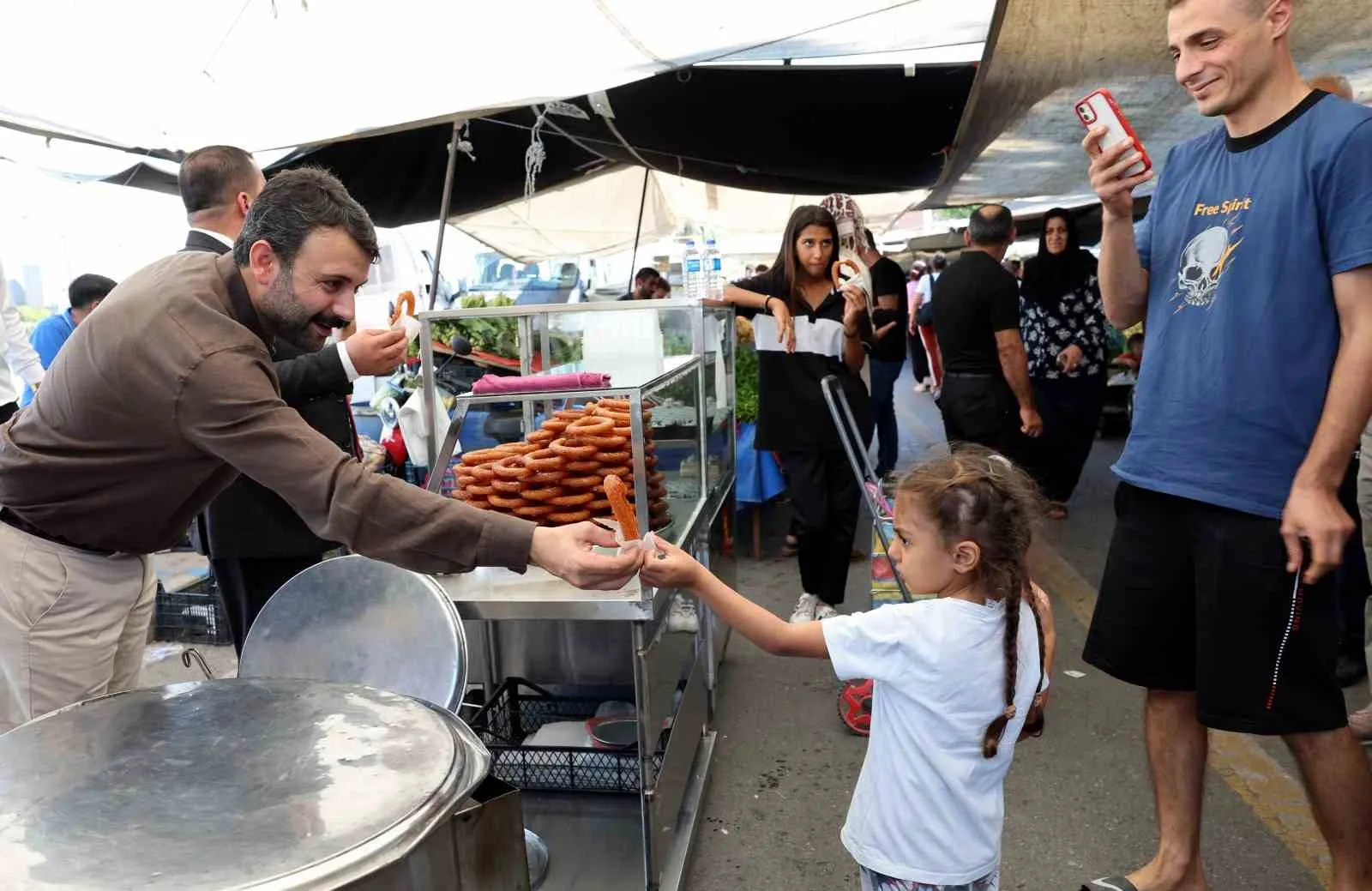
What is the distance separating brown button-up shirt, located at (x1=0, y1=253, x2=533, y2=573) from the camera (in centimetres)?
169

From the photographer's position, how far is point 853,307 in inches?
162

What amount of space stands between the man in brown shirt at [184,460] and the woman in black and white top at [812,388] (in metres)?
2.48

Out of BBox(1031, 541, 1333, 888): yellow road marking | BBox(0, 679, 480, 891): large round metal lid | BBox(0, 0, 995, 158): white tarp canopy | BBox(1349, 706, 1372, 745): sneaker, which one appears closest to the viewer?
BBox(0, 679, 480, 891): large round metal lid


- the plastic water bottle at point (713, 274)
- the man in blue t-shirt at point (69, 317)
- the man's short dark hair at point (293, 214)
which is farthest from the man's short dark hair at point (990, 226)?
the man in blue t-shirt at point (69, 317)

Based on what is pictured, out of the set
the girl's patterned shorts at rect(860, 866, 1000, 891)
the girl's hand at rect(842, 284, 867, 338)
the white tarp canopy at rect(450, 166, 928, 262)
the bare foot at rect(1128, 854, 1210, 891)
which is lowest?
the bare foot at rect(1128, 854, 1210, 891)

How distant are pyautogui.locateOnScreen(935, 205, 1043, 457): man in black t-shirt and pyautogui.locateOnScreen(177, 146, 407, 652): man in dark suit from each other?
10.7 feet

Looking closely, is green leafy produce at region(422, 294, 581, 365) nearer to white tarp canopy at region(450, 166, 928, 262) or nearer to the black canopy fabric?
the black canopy fabric

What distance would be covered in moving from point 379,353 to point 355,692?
4.64ft

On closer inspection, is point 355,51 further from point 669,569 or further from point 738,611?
point 738,611

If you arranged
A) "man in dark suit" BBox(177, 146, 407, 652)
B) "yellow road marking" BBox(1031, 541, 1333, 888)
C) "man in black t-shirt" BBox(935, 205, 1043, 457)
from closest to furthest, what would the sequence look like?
"yellow road marking" BBox(1031, 541, 1333, 888) < "man in dark suit" BBox(177, 146, 407, 652) < "man in black t-shirt" BBox(935, 205, 1043, 457)

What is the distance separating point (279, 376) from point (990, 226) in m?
3.70

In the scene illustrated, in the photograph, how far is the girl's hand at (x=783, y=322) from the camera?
163 inches

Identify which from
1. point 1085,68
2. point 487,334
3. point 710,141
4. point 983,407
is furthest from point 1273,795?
point 710,141

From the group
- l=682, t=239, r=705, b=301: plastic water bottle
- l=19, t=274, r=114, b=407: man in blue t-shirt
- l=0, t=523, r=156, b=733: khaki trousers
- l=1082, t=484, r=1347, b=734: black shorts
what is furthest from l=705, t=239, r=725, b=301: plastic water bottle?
l=19, t=274, r=114, b=407: man in blue t-shirt
